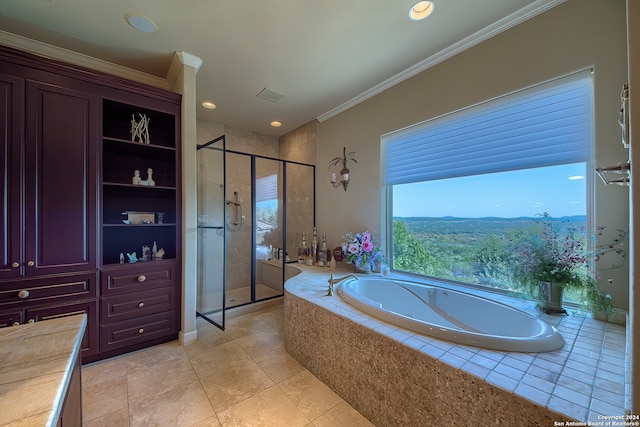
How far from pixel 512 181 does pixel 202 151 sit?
10.1 feet

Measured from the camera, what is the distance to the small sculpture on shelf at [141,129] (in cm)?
231

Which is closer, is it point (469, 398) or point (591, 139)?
point (469, 398)

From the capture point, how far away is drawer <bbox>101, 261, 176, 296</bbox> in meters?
2.03

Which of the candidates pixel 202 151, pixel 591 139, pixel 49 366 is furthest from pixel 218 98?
pixel 591 139

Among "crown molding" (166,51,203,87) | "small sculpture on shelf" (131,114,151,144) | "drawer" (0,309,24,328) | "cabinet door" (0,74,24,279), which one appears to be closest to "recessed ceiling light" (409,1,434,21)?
"crown molding" (166,51,203,87)

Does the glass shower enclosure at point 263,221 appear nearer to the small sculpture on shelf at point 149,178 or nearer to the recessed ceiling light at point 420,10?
the small sculpture on shelf at point 149,178

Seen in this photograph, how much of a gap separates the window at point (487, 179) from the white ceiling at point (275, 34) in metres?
0.62

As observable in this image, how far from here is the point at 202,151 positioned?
2787 millimetres

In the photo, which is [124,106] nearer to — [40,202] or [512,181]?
[40,202]

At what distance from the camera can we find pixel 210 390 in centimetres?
170

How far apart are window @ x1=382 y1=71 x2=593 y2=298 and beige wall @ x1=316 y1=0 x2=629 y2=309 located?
91 mm

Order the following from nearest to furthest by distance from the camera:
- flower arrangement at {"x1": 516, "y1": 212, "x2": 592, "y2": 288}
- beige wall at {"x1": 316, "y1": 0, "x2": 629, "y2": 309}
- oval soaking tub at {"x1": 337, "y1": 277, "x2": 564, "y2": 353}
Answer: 1. oval soaking tub at {"x1": 337, "y1": 277, "x2": 564, "y2": 353}
2. beige wall at {"x1": 316, "y1": 0, "x2": 629, "y2": 309}
3. flower arrangement at {"x1": 516, "y1": 212, "x2": 592, "y2": 288}

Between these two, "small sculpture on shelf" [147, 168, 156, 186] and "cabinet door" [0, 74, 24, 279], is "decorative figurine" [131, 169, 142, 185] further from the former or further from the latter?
"cabinet door" [0, 74, 24, 279]

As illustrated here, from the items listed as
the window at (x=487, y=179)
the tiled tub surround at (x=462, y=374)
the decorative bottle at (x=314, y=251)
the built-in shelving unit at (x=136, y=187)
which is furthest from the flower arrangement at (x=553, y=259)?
the built-in shelving unit at (x=136, y=187)
